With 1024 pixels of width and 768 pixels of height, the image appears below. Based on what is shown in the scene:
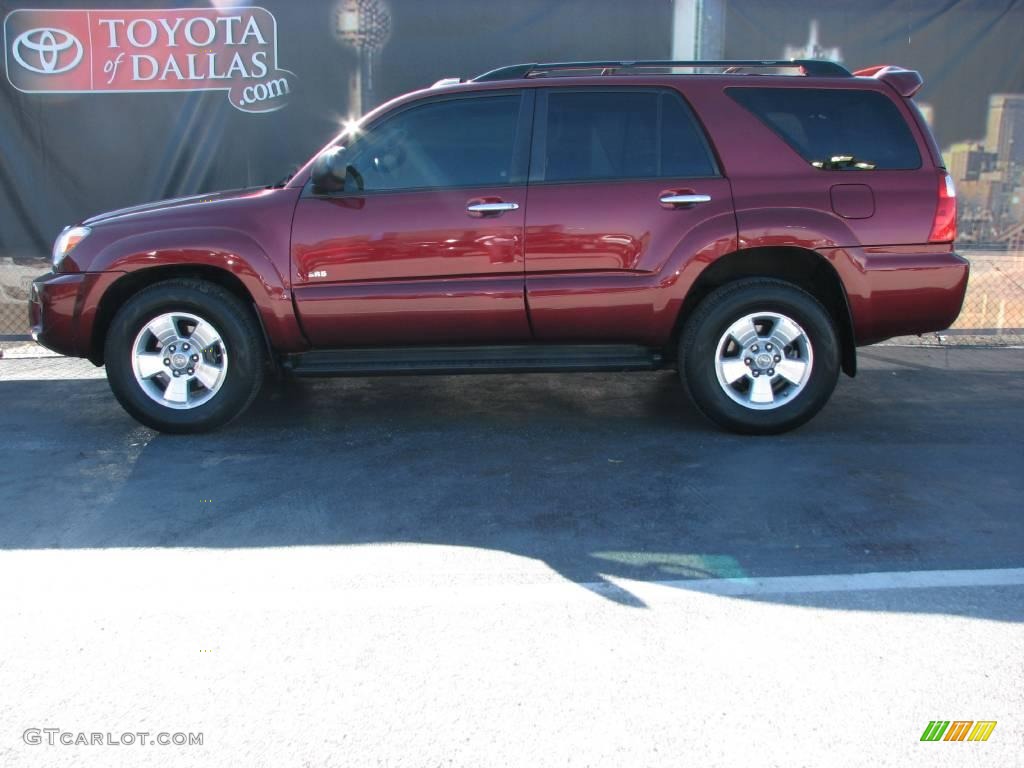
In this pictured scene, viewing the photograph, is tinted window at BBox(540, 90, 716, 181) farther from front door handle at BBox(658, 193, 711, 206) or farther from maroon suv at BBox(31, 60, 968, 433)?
front door handle at BBox(658, 193, 711, 206)

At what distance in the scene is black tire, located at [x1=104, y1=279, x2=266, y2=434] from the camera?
544 centimetres

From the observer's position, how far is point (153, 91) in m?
7.96

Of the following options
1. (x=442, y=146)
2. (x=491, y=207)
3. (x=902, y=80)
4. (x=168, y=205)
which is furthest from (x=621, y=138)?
(x=168, y=205)

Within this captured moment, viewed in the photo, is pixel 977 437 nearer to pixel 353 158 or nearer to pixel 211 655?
pixel 353 158

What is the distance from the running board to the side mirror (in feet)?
2.96

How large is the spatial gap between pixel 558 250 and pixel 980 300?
4910 millimetres

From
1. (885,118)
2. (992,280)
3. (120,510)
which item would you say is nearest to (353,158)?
(120,510)

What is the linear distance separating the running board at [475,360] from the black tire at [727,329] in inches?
9.8

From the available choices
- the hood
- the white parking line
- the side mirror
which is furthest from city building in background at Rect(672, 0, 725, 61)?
the white parking line

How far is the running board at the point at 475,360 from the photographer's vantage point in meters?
5.44

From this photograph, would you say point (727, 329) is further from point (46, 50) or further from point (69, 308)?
point (46, 50)

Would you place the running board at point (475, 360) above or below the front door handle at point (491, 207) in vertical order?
below

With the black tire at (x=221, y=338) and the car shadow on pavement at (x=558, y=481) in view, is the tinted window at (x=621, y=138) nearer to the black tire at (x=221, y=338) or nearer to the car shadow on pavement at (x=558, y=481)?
the car shadow on pavement at (x=558, y=481)

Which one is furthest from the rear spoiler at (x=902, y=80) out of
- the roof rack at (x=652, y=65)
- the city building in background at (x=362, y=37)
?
the city building in background at (x=362, y=37)
